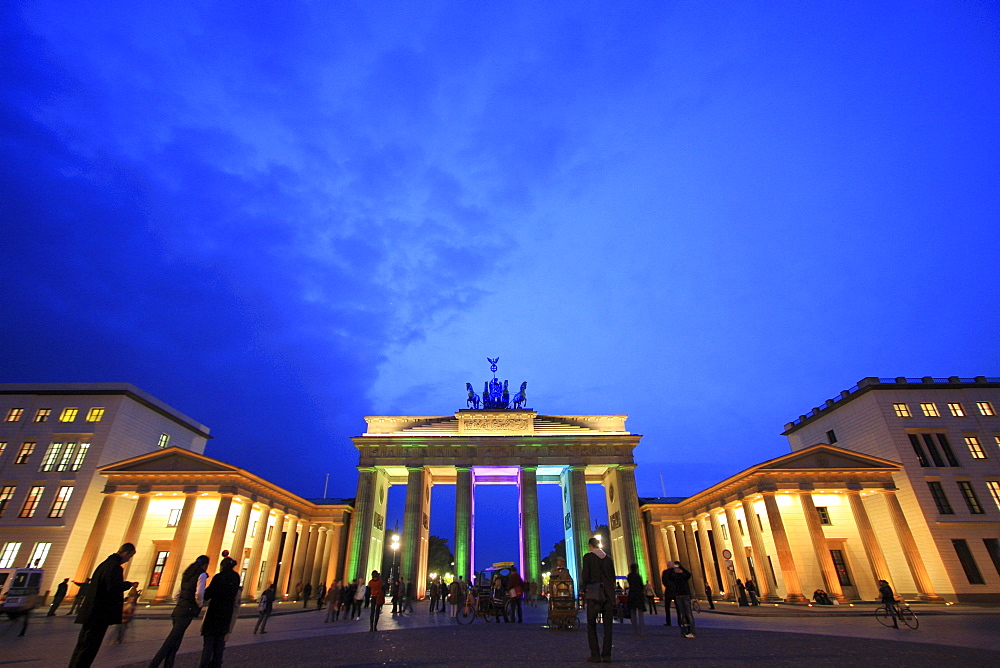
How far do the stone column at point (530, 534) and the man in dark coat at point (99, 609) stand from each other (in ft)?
118

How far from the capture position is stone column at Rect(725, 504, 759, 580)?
36156 millimetres

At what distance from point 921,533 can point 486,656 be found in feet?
124

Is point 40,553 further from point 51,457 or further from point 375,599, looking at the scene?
point 375,599

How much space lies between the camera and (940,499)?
33188mm

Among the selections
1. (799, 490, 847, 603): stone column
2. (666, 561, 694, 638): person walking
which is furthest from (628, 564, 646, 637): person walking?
(799, 490, 847, 603): stone column

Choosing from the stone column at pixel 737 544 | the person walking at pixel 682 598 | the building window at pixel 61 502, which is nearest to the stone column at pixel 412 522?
the building window at pixel 61 502

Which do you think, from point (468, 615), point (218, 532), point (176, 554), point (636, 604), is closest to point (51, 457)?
point (176, 554)

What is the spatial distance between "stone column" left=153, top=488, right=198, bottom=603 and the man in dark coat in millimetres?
29703

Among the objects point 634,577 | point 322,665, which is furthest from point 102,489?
point 634,577

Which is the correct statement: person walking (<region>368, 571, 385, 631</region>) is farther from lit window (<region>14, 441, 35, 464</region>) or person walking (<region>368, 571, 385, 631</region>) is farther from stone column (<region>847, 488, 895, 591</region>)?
lit window (<region>14, 441, 35, 464</region>)

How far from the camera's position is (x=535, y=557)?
133 feet

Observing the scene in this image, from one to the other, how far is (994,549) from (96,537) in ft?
199

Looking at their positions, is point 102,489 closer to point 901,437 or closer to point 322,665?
point 322,665

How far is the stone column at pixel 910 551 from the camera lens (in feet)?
100
